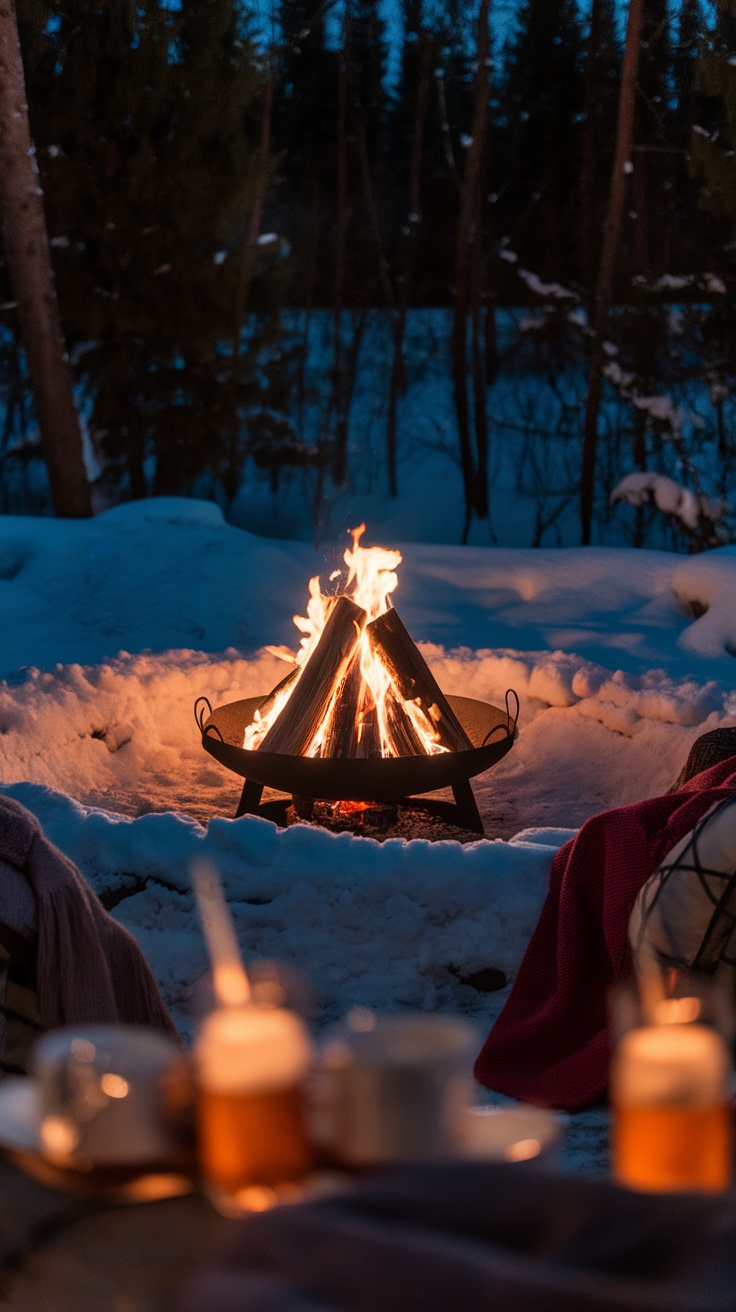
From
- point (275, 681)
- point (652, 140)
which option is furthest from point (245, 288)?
point (275, 681)

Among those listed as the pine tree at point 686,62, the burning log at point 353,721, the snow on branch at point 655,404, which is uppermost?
the pine tree at point 686,62

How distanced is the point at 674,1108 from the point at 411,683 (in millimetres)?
3285

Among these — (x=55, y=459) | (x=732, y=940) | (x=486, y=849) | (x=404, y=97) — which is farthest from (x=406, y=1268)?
(x=404, y=97)

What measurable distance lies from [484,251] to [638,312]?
364 centimetres

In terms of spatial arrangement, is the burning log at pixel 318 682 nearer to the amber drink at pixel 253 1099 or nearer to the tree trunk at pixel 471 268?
the amber drink at pixel 253 1099

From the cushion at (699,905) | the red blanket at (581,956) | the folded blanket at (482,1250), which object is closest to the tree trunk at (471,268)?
the red blanket at (581,956)

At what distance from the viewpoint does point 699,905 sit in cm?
259

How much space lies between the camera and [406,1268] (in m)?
1.08

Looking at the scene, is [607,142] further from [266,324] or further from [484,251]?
[266,324]

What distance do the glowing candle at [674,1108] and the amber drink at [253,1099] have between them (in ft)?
1.05

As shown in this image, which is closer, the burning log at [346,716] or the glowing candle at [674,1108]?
the glowing candle at [674,1108]

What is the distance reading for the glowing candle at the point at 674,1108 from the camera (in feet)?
3.92

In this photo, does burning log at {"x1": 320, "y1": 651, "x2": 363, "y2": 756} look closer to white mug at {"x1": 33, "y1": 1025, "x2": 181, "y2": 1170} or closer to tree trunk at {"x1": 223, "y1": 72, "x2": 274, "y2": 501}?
white mug at {"x1": 33, "y1": 1025, "x2": 181, "y2": 1170}

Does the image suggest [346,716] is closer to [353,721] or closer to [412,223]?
[353,721]
